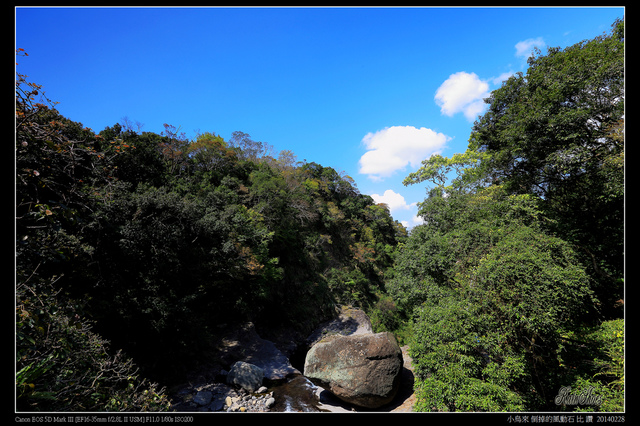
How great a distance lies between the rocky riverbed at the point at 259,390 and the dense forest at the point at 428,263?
851 millimetres

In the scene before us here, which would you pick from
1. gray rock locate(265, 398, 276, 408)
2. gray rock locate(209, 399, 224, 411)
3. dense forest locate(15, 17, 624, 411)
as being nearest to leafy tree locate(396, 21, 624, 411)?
dense forest locate(15, 17, 624, 411)

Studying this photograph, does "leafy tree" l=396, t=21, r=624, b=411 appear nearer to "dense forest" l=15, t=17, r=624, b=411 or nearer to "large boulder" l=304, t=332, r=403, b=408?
"dense forest" l=15, t=17, r=624, b=411

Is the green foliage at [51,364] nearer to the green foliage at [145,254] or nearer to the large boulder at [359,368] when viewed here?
the green foliage at [145,254]

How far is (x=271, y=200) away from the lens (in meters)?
16.5

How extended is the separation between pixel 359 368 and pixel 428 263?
481cm

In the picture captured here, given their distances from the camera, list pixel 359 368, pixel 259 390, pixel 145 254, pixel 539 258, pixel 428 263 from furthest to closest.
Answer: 1. pixel 428 263
2. pixel 259 390
3. pixel 359 368
4. pixel 145 254
5. pixel 539 258

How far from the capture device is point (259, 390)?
366 inches

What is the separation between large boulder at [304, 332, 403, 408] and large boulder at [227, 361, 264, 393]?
6.71 ft

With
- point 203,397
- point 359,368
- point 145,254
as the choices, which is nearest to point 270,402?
point 203,397

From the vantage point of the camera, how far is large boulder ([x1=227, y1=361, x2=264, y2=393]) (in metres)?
9.30

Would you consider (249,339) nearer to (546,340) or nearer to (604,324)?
(546,340)

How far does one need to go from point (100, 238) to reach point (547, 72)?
14.8 metres

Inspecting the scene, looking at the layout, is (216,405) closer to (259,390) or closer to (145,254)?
(259,390)

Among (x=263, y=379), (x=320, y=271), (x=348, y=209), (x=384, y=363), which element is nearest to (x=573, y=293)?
(x=384, y=363)
